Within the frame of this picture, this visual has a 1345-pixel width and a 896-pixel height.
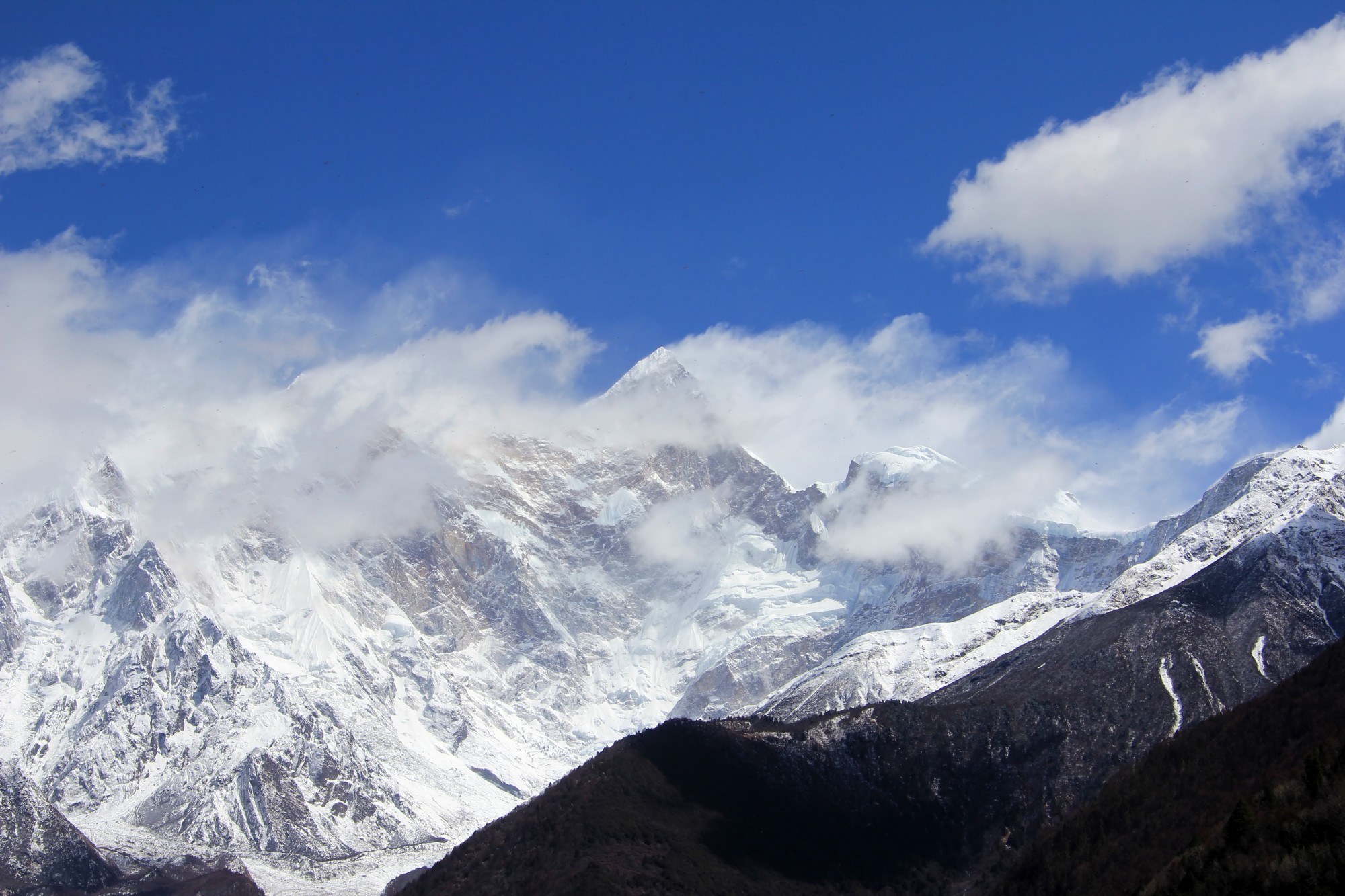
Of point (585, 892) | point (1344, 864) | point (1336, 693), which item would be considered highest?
point (585, 892)

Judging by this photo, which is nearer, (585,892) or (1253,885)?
(1253,885)

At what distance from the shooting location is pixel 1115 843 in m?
199

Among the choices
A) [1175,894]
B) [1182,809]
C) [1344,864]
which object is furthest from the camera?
[1182,809]

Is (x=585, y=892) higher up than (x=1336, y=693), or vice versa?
(x=585, y=892)

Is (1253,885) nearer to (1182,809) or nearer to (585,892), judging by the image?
(1182,809)

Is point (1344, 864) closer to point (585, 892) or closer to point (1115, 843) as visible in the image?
point (1115, 843)

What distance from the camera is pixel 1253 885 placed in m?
149

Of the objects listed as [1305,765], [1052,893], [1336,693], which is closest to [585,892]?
[1052,893]

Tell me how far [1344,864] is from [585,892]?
95942 millimetres

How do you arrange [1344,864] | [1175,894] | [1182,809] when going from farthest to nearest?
[1182,809]
[1175,894]
[1344,864]

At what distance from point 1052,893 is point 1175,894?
141ft

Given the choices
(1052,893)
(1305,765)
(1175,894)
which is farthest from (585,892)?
(1305,765)

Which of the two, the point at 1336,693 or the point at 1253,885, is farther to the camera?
the point at 1336,693

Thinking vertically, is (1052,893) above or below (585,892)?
below
